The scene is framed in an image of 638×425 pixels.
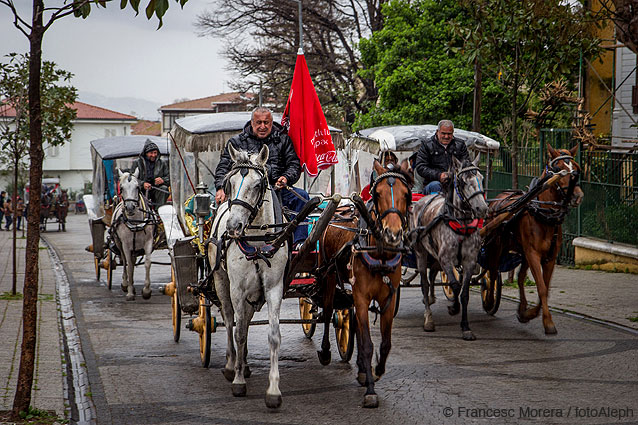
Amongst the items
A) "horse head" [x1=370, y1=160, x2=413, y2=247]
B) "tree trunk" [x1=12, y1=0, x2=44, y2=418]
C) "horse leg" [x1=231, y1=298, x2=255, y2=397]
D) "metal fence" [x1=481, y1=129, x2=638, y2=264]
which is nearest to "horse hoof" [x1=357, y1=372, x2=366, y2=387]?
"horse leg" [x1=231, y1=298, x2=255, y2=397]

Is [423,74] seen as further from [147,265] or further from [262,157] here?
[262,157]

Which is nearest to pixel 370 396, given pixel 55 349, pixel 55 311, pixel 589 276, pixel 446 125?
pixel 55 349

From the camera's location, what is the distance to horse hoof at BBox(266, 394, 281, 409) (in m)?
6.69

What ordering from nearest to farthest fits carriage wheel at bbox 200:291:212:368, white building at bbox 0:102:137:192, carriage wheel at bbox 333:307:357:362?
carriage wheel at bbox 200:291:212:368 → carriage wheel at bbox 333:307:357:362 → white building at bbox 0:102:137:192

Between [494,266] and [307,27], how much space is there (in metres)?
26.0

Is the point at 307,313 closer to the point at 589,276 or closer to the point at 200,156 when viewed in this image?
the point at 200,156

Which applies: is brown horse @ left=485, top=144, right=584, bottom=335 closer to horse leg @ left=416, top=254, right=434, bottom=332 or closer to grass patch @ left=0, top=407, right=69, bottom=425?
horse leg @ left=416, top=254, right=434, bottom=332

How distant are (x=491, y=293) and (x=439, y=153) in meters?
2.31

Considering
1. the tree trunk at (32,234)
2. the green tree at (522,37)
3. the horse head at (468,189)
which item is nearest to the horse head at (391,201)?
the horse head at (468,189)

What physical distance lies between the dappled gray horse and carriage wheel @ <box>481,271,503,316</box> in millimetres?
903

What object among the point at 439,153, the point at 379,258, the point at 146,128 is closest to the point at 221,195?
the point at 379,258

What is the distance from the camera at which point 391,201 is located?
6.96 metres

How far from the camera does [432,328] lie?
10578mm

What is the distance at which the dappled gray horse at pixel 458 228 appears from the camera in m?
9.73
